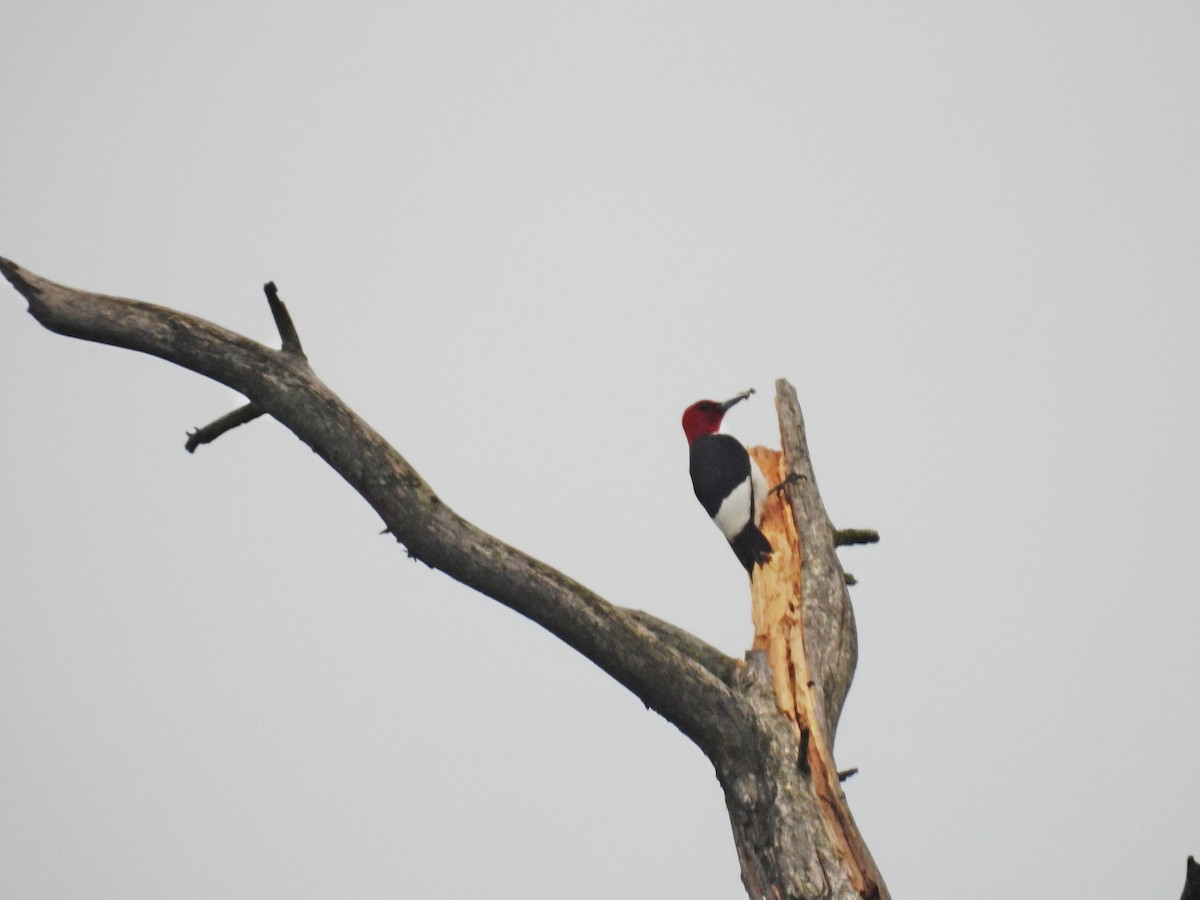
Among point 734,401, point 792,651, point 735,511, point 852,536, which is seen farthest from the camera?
point 734,401

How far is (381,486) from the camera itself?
3.29 meters

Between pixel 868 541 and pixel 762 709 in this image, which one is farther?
pixel 868 541

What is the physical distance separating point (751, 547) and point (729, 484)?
562mm

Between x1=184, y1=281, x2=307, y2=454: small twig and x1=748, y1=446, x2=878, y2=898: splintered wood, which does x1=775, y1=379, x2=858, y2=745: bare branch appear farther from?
x1=184, y1=281, x2=307, y2=454: small twig

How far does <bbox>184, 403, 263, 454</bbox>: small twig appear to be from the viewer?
3.52m

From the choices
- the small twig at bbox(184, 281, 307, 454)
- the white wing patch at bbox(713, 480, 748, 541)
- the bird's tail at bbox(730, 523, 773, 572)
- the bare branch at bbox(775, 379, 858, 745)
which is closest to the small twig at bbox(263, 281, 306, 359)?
the small twig at bbox(184, 281, 307, 454)

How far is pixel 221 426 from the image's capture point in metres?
3.58

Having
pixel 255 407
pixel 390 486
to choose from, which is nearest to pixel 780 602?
pixel 390 486

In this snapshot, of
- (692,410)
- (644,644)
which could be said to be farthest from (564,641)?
(692,410)

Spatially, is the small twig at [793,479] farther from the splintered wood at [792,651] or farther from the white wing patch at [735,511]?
the white wing patch at [735,511]

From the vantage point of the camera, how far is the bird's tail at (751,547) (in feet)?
16.1

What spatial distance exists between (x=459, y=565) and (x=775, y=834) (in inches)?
50.4

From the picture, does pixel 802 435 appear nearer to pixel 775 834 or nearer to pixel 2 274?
pixel 775 834

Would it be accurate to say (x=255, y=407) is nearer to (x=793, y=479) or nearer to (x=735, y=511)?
(x=793, y=479)
